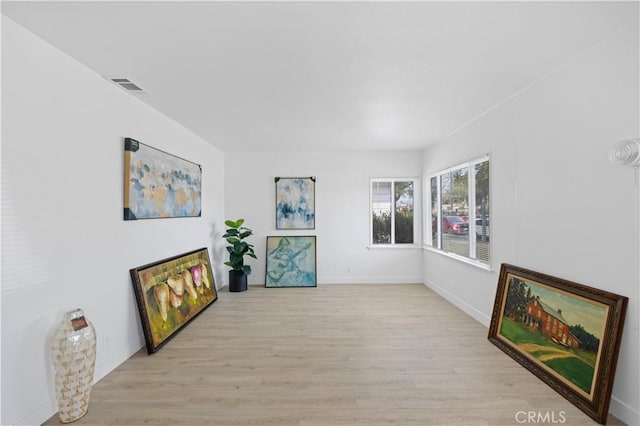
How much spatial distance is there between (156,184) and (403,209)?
4417mm

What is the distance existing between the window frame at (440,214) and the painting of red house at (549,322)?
84cm

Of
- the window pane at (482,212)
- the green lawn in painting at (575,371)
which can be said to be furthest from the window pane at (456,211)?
the green lawn in painting at (575,371)

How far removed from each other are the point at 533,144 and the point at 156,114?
407cm

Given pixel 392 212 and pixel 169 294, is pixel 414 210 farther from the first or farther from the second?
pixel 169 294

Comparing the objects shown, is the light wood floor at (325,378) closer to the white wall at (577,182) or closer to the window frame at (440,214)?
the white wall at (577,182)

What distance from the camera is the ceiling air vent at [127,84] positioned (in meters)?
2.63

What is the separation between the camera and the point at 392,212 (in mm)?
5969

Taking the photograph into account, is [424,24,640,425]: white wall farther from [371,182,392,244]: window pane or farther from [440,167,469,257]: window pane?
[371,182,392,244]: window pane

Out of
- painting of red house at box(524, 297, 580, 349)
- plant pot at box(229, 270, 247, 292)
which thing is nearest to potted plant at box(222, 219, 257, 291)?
plant pot at box(229, 270, 247, 292)

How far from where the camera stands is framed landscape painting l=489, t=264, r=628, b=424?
2.03 m

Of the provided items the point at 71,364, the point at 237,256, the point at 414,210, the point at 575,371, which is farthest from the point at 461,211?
the point at 71,364

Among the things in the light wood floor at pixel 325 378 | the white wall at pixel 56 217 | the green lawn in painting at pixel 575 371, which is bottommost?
the light wood floor at pixel 325 378

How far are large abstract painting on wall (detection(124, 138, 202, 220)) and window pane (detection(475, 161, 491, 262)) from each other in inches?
157

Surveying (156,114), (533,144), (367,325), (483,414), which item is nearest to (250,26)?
(156,114)
